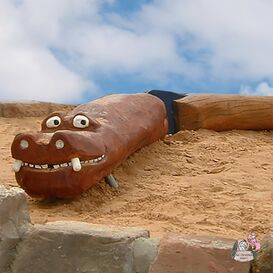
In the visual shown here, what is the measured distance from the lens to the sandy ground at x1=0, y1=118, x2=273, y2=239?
327 centimetres

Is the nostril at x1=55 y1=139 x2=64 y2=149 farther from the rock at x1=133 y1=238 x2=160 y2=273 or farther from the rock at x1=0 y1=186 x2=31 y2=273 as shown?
the rock at x1=133 y1=238 x2=160 y2=273

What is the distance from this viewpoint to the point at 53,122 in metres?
4.06

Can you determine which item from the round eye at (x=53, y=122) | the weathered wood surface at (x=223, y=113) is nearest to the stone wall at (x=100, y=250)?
the round eye at (x=53, y=122)

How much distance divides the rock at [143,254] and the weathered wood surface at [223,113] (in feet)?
9.79

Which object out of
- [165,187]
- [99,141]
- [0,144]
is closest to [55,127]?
[99,141]

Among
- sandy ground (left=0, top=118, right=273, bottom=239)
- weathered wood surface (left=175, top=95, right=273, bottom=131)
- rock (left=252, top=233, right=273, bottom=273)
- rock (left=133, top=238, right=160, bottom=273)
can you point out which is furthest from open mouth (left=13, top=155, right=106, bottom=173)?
weathered wood surface (left=175, top=95, right=273, bottom=131)

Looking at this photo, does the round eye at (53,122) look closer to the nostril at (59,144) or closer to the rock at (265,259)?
the nostril at (59,144)

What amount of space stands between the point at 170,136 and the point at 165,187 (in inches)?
52.9

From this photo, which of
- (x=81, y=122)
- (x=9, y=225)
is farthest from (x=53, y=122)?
(x=9, y=225)

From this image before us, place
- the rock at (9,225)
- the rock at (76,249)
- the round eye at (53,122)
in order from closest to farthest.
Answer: the rock at (76,249) → the rock at (9,225) → the round eye at (53,122)

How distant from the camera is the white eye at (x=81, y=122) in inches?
154

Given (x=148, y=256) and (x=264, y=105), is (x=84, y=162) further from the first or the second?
(x=264, y=105)

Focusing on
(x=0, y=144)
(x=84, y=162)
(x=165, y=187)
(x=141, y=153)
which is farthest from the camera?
(x=0, y=144)

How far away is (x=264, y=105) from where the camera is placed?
5.73 metres
